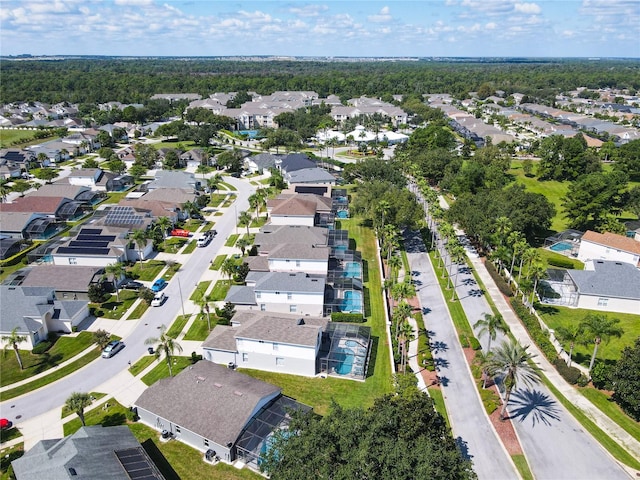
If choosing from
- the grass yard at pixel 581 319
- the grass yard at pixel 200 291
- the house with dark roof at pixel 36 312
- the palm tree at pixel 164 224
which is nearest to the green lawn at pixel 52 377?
the house with dark roof at pixel 36 312

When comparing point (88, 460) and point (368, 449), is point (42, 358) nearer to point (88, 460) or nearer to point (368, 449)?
point (88, 460)

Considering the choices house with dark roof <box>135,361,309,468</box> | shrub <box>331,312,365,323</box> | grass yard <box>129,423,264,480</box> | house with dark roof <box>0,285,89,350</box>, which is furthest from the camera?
shrub <box>331,312,365,323</box>

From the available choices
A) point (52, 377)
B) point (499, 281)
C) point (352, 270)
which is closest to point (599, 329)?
point (499, 281)

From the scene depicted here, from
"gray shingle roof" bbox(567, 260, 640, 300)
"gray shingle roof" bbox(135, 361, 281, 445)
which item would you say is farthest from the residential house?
"gray shingle roof" bbox(567, 260, 640, 300)

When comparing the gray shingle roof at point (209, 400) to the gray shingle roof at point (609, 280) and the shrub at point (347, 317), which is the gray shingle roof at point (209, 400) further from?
the gray shingle roof at point (609, 280)

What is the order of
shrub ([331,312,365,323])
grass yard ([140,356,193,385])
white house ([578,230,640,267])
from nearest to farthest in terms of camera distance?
grass yard ([140,356,193,385])
shrub ([331,312,365,323])
white house ([578,230,640,267])

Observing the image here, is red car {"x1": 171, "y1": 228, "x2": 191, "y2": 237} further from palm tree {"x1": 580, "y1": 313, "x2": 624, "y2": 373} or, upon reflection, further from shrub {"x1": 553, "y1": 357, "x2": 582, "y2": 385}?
palm tree {"x1": 580, "y1": 313, "x2": 624, "y2": 373}

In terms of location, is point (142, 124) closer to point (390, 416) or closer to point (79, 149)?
point (79, 149)
